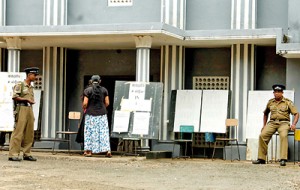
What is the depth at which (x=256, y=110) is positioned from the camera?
18.3m

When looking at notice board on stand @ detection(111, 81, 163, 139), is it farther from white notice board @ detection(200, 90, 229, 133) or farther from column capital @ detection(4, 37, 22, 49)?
column capital @ detection(4, 37, 22, 49)

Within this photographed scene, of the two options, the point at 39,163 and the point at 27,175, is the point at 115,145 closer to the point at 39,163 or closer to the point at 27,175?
the point at 39,163

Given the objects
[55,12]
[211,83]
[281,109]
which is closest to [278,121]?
[281,109]

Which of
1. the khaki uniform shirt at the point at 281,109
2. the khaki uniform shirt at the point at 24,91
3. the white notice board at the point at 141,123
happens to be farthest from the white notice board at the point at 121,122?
the khaki uniform shirt at the point at 281,109

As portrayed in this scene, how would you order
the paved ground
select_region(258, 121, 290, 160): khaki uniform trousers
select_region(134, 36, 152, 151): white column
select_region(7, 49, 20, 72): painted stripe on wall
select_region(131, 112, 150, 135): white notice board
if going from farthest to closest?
select_region(7, 49, 20, 72): painted stripe on wall → select_region(134, 36, 152, 151): white column → select_region(131, 112, 150, 135): white notice board → select_region(258, 121, 290, 160): khaki uniform trousers → the paved ground

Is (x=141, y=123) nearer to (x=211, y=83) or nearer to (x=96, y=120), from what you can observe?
(x=96, y=120)

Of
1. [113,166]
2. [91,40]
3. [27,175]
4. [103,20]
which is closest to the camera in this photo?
[27,175]

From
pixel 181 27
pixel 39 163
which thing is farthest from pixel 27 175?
pixel 181 27

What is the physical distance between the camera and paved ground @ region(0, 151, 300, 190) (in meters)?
11.6

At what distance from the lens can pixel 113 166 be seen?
48.7 feet

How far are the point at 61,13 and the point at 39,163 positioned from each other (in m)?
6.40

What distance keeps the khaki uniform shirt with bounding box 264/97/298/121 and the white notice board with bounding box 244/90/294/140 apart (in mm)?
1599

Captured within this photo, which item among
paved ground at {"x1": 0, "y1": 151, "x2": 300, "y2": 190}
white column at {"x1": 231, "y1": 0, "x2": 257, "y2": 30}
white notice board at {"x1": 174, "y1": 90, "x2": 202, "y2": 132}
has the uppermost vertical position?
white column at {"x1": 231, "y1": 0, "x2": 257, "y2": 30}

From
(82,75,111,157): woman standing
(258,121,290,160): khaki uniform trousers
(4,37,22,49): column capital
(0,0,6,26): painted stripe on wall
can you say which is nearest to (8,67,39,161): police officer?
(82,75,111,157): woman standing
